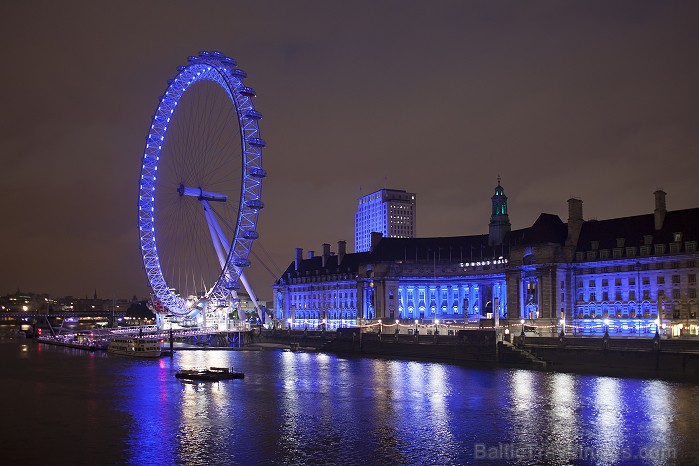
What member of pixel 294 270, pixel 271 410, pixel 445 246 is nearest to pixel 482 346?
pixel 271 410

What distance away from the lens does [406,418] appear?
49.4 metres

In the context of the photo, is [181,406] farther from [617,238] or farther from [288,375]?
[617,238]

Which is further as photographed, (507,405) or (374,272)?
(374,272)

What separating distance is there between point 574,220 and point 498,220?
22415 millimetres

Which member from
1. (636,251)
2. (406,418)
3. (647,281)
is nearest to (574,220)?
(636,251)

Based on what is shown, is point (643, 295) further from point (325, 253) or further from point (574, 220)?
point (325, 253)

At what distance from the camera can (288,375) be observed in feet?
251

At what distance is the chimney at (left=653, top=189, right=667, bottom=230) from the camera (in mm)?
107688

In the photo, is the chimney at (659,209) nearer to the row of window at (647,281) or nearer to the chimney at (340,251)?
the row of window at (647,281)

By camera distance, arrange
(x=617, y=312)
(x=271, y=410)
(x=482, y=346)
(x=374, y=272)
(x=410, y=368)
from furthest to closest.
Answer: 1. (x=374, y=272)
2. (x=617, y=312)
3. (x=482, y=346)
4. (x=410, y=368)
5. (x=271, y=410)

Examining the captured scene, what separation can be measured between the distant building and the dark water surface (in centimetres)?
3638

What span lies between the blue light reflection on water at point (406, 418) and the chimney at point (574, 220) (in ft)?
154

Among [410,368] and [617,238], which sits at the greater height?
[617,238]

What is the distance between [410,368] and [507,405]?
29868 millimetres
